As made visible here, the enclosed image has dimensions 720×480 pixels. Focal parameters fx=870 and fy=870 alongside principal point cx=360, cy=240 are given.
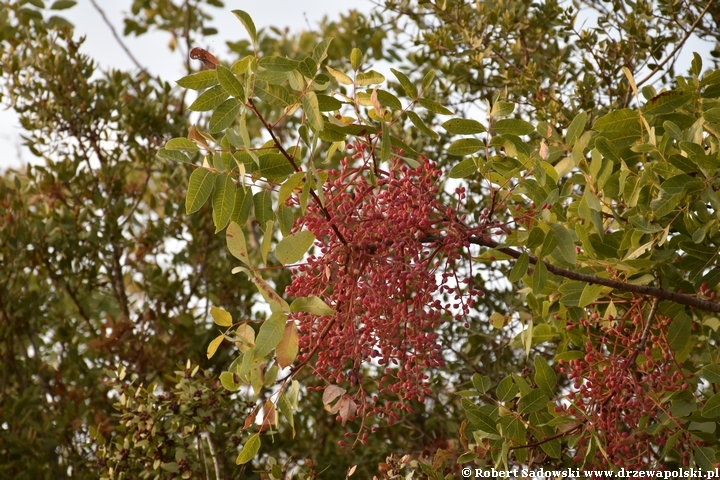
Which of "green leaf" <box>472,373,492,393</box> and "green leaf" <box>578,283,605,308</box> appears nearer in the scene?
"green leaf" <box>578,283,605,308</box>

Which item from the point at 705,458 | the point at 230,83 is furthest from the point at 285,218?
the point at 705,458

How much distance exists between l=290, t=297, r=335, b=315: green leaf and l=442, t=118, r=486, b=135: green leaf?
52cm

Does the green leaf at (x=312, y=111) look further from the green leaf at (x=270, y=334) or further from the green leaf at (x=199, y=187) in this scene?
the green leaf at (x=270, y=334)

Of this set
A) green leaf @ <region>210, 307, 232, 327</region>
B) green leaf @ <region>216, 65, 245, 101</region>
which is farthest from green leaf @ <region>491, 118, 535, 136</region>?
green leaf @ <region>210, 307, 232, 327</region>

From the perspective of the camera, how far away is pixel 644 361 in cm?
192

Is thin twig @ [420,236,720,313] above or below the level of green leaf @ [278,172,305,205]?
below

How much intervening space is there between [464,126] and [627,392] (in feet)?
2.07

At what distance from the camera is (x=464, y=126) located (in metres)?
1.73

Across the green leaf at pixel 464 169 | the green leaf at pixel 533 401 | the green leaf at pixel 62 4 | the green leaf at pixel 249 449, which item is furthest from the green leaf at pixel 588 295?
the green leaf at pixel 62 4

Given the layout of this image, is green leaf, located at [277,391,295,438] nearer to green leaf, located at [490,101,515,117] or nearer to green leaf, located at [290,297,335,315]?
green leaf, located at [290,297,335,315]

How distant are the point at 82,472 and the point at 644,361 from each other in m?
1.79

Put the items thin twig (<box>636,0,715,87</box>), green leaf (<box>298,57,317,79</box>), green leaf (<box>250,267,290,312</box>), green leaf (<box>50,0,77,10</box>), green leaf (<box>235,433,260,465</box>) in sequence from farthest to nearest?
green leaf (<box>50,0,77,10</box>), thin twig (<box>636,0,715,87</box>), green leaf (<box>235,433,260,465</box>), green leaf (<box>298,57,317,79</box>), green leaf (<box>250,267,290,312</box>)

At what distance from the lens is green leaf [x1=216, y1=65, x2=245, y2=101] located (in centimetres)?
142

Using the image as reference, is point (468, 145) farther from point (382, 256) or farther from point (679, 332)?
point (679, 332)
